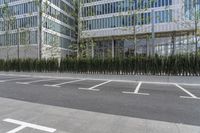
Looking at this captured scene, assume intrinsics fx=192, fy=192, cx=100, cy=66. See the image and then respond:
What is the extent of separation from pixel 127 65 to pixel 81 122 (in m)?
13.3

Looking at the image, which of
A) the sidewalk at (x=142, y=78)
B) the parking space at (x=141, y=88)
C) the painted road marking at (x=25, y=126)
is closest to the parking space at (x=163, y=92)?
the parking space at (x=141, y=88)

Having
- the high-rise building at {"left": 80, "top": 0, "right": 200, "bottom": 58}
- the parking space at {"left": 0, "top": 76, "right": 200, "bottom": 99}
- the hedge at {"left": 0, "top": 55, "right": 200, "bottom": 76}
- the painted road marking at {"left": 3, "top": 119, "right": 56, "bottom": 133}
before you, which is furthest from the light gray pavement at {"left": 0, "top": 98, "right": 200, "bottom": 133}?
the high-rise building at {"left": 80, "top": 0, "right": 200, "bottom": 58}

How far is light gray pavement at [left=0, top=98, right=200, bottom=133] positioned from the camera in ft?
16.0

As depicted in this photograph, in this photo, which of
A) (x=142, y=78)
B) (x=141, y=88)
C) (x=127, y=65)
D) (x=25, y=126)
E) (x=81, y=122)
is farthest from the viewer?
(x=127, y=65)

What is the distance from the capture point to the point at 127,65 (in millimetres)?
18266

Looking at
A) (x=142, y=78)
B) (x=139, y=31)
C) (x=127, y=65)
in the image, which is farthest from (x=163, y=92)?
(x=139, y=31)

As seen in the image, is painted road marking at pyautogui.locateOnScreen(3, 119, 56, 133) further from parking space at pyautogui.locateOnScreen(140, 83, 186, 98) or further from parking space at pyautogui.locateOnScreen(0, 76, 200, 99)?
parking space at pyautogui.locateOnScreen(140, 83, 186, 98)

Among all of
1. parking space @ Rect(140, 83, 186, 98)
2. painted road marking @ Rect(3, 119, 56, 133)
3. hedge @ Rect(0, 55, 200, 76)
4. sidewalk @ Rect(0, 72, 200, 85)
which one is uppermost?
hedge @ Rect(0, 55, 200, 76)

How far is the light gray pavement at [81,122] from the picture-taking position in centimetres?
486

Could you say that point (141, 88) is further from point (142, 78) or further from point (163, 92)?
point (142, 78)

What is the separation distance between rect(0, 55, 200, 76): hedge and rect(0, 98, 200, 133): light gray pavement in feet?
38.6

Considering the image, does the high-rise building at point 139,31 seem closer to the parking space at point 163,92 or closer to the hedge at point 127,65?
the hedge at point 127,65

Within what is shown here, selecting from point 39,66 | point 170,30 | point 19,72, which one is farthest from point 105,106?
point 170,30

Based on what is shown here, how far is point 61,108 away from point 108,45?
145ft
